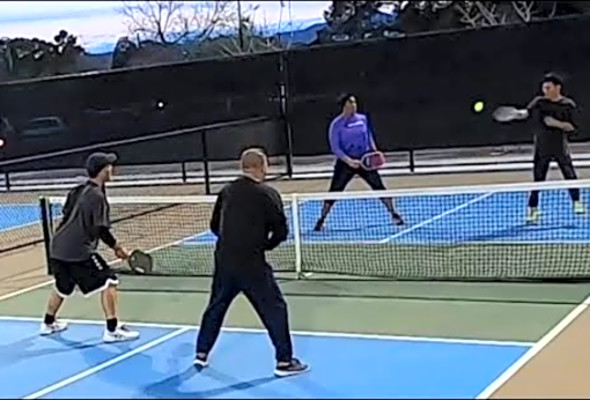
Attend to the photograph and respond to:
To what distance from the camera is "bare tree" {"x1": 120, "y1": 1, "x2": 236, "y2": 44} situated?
1811 centimetres

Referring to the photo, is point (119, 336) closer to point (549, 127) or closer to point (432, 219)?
point (549, 127)

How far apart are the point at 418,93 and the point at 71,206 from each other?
10057mm

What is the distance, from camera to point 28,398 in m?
6.34

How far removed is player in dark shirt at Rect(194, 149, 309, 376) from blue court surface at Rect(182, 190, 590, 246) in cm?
423

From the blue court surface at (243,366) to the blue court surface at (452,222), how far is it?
3.55 meters

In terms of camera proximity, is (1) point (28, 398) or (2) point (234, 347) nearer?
(1) point (28, 398)

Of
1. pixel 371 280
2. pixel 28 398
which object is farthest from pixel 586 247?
pixel 28 398

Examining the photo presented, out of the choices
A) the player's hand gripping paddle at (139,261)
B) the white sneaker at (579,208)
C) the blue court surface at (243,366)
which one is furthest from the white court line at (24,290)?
the white sneaker at (579,208)

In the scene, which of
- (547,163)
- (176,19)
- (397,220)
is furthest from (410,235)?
(176,19)

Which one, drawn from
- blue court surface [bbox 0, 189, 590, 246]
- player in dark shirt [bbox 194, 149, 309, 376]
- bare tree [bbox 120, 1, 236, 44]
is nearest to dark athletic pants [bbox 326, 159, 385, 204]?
blue court surface [bbox 0, 189, 590, 246]

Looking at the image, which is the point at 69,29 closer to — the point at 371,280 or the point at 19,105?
the point at 19,105

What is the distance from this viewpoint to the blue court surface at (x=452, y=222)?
10.9 metres

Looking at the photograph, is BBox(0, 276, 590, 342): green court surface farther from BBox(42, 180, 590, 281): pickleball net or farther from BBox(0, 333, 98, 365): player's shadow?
BBox(0, 333, 98, 365): player's shadow

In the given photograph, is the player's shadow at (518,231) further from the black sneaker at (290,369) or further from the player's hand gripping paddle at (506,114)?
the black sneaker at (290,369)
